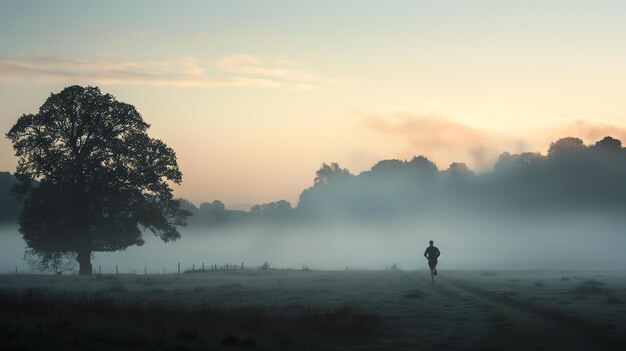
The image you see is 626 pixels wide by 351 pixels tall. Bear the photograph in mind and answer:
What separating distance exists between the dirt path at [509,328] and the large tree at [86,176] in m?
43.5

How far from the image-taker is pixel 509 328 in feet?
81.8

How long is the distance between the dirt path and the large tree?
143 feet

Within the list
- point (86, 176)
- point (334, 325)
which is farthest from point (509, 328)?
point (86, 176)

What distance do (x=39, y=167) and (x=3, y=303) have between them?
45.2 m

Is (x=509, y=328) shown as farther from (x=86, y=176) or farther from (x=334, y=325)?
(x=86, y=176)

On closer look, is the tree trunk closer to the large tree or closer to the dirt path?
the large tree

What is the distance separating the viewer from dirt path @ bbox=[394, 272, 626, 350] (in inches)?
843

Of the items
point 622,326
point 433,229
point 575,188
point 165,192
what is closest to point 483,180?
point 433,229

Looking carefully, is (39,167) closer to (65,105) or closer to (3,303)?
(65,105)

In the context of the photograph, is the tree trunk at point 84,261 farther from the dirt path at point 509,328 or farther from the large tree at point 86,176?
the dirt path at point 509,328

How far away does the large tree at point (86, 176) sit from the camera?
226ft

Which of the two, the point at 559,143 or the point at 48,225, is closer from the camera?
the point at 48,225

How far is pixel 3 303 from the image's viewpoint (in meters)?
27.2

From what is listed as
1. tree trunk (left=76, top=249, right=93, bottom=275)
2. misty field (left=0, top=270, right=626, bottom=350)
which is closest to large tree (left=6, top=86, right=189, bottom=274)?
tree trunk (left=76, top=249, right=93, bottom=275)
